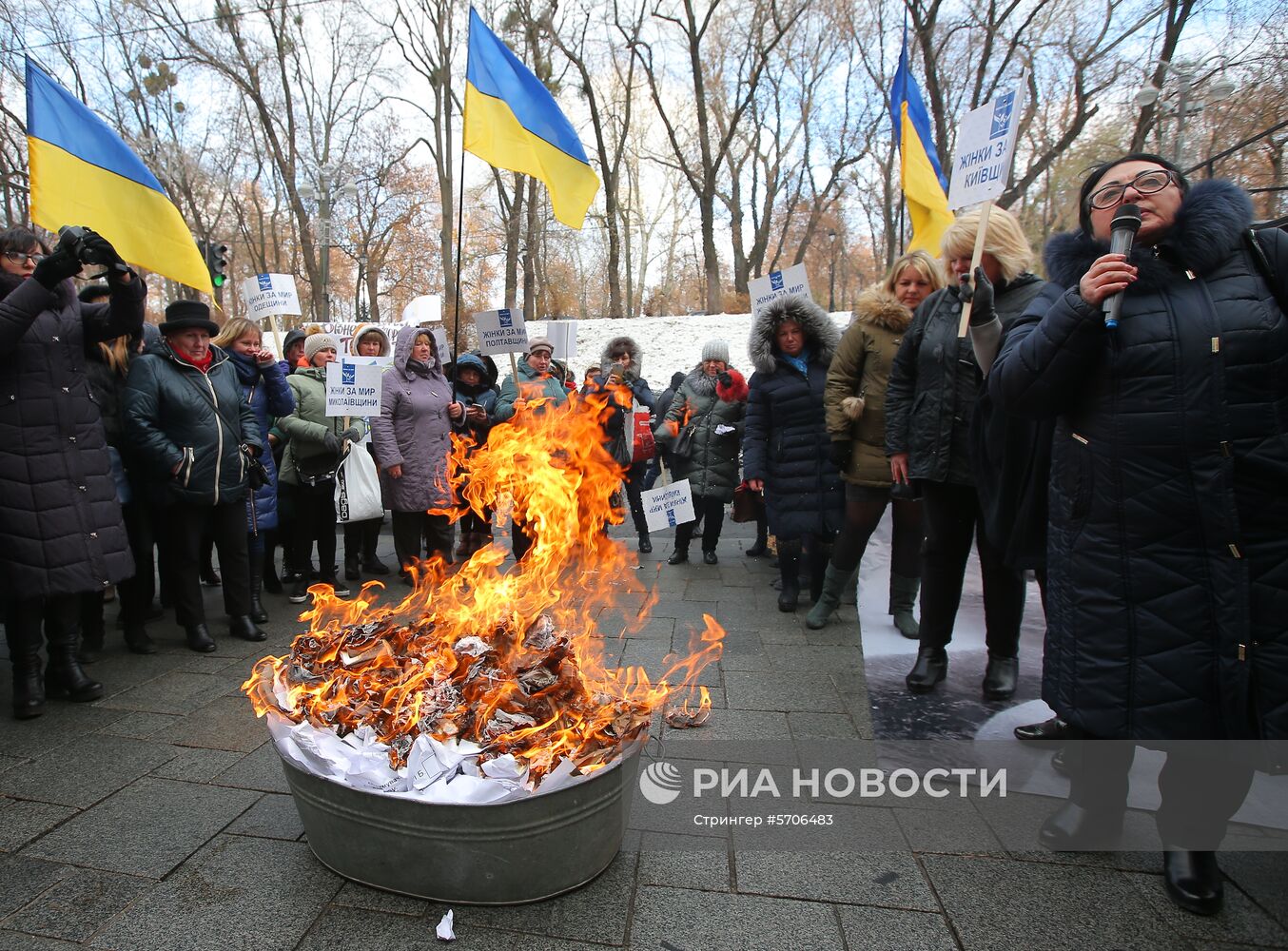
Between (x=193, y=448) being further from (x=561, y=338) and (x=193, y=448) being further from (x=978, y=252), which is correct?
(x=978, y=252)

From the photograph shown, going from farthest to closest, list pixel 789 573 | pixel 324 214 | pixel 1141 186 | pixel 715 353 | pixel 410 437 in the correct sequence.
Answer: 1. pixel 324 214
2. pixel 715 353
3. pixel 410 437
4. pixel 789 573
5. pixel 1141 186

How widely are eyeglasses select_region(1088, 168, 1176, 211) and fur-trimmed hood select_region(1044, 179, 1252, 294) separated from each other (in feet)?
0.27

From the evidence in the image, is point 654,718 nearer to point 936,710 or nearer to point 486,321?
point 936,710

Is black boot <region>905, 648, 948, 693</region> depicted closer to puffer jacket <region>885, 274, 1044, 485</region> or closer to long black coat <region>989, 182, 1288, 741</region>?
puffer jacket <region>885, 274, 1044, 485</region>

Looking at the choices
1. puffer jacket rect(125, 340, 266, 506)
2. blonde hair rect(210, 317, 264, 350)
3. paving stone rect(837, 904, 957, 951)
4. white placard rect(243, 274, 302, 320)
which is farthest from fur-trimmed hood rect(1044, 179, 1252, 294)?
white placard rect(243, 274, 302, 320)

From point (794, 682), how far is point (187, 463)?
3822 millimetres

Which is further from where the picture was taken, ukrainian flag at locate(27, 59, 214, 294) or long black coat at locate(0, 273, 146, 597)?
ukrainian flag at locate(27, 59, 214, 294)

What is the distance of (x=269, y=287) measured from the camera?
25.5 ft

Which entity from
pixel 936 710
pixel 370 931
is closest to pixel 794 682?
pixel 936 710

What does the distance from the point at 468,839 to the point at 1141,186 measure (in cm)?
282

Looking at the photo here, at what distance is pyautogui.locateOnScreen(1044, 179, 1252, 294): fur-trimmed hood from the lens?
2.25 metres

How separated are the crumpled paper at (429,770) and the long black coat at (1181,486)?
160 centimetres

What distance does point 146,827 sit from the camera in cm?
280

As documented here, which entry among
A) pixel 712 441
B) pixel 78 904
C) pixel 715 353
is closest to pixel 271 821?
pixel 78 904
